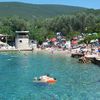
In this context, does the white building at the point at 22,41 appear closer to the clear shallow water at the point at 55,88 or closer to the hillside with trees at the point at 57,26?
the hillside with trees at the point at 57,26

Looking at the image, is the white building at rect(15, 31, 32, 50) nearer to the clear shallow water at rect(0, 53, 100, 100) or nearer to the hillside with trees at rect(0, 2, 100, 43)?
the hillside with trees at rect(0, 2, 100, 43)

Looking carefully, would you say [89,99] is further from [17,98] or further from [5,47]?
[5,47]

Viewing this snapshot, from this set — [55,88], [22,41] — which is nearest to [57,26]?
[22,41]


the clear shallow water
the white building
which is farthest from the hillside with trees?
the clear shallow water

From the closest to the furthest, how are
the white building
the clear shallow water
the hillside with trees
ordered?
the clear shallow water
the white building
the hillside with trees

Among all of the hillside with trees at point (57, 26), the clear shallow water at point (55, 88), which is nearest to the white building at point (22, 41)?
the hillside with trees at point (57, 26)

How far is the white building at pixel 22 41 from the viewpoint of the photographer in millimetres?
135250

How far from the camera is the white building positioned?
13525 centimetres

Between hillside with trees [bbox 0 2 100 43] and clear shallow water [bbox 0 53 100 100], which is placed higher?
hillside with trees [bbox 0 2 100 43]

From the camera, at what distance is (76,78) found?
5150 cm

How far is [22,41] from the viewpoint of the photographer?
136m

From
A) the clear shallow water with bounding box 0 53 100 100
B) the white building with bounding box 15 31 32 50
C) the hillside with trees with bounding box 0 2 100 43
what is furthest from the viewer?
the hillside with trees with bounding box 0 2 100 43

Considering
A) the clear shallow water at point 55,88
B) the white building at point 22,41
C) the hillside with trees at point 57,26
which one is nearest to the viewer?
the clear shallow water at point 55,88

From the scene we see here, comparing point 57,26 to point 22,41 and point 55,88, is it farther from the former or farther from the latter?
point 55,88
